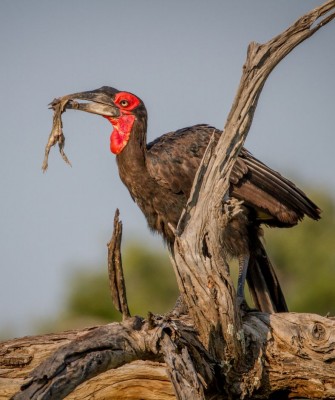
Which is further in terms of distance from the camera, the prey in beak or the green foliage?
the green foliage

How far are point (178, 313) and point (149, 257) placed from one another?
1265 cm

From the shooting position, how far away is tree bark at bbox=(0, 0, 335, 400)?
196 inches

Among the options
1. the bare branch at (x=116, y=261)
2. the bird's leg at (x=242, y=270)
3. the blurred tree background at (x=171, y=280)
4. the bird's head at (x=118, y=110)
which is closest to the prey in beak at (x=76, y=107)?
the bird's head at (x=118, y=110)

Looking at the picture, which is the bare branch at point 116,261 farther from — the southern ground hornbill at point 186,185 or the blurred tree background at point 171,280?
the blurred tree background at point 171,280

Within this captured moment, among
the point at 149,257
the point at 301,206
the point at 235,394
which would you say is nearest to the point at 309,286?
the point at 149,257

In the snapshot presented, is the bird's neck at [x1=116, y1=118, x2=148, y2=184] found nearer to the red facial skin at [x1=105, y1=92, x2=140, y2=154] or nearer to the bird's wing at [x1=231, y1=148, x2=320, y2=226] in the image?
the red facial skin at [x1=105, y1=92, x2=140, y2=154]

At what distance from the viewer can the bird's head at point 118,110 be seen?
705 cm

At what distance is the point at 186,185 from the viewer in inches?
271

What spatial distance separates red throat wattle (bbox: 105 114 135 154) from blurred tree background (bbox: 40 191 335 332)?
26.5ft

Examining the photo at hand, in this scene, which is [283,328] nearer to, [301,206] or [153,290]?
[301,206]

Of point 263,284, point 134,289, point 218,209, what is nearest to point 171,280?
point 134,289

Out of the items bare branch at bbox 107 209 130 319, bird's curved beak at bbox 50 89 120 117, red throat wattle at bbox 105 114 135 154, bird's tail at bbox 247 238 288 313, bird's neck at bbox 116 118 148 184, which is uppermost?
bird's curved beak at bbox 50 89 120 117

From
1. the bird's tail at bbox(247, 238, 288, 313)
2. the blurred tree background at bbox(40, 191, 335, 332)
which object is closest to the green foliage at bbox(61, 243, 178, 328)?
the blurred tree background at bbox(40, 191, 335, 332)

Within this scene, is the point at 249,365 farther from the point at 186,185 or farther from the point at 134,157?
the point at 134,157
